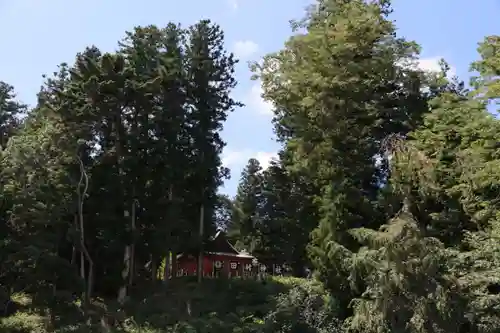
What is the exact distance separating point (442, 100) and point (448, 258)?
847cm

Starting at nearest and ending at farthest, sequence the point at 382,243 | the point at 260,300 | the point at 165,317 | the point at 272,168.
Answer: the point at 382,243, the point at 165,317, the point at 260,300, the point at 272,168

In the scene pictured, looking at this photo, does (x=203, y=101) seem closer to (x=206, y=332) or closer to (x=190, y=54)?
(x=190, y=54)

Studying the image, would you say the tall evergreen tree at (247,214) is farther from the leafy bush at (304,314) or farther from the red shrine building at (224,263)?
the leafy bush at (304,314)

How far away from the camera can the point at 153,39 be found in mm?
30250

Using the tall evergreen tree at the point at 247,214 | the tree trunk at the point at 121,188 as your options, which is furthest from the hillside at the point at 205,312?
the tall evergreen tree at the point at 247,214

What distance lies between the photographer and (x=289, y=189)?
106 ft

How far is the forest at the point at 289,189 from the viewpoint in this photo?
59.0 ft

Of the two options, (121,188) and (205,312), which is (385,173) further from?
(121,188)

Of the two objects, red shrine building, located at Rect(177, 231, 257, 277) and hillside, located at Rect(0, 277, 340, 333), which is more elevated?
red shrine building, located at Rect(177, 231, 257, 277)

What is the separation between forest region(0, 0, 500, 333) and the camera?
18.0m

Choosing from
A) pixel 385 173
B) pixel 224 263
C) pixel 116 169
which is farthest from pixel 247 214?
pixel 385 173

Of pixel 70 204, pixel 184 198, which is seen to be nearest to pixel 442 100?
pixel 184 198

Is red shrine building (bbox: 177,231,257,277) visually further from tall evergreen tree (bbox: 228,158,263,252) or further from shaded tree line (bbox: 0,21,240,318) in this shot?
shaded tree line (bbox: 0,21,240,318)

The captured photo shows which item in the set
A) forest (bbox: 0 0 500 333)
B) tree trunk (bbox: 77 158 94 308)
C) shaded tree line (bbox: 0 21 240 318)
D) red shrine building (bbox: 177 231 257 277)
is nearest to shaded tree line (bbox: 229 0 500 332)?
forest (bbox: 0 0 500 333)
